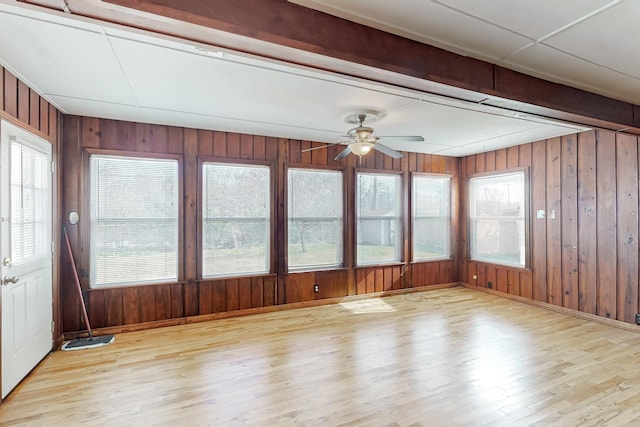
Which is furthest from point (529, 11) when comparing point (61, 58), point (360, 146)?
point (61, 58)

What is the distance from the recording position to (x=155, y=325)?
393 cm

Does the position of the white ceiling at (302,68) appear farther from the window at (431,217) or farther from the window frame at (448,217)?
the window at (431,217)

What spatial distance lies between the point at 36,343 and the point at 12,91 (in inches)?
88.3

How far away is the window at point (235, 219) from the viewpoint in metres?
4.26

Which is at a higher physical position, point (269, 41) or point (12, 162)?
point (269, 41)

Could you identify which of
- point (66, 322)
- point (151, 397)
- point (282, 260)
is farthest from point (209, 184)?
point (151, 397)

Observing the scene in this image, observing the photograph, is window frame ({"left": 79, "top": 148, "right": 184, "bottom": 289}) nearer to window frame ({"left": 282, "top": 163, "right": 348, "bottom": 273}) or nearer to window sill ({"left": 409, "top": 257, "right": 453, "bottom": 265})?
window frame ({"left": 282, "top": 163, "right": 348, "bottom": 273})

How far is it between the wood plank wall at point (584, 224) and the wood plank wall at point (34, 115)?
6.23 metres

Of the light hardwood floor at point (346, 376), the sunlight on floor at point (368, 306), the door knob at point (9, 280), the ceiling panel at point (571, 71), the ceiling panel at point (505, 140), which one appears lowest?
the light hardwood floor at point (346, 376)

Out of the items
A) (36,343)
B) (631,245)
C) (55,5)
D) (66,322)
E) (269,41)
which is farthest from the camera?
(631,245)

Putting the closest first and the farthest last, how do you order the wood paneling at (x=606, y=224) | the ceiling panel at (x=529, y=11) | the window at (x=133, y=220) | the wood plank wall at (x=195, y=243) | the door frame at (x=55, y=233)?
1. the ceiling panel at (x=529, y=11)
2. the door frame at (x=55, y=233)
3. the wood plank wall at (x=195, y=243)
4. the window at (x=133, y=220)
5. the wood paneling at (x=606, y=224)

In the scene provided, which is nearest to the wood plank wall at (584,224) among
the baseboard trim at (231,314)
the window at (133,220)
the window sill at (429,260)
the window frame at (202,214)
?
the window sill at (429,260)

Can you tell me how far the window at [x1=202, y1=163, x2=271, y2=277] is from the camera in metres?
4.26

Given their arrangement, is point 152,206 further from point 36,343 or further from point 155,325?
point 36,343
